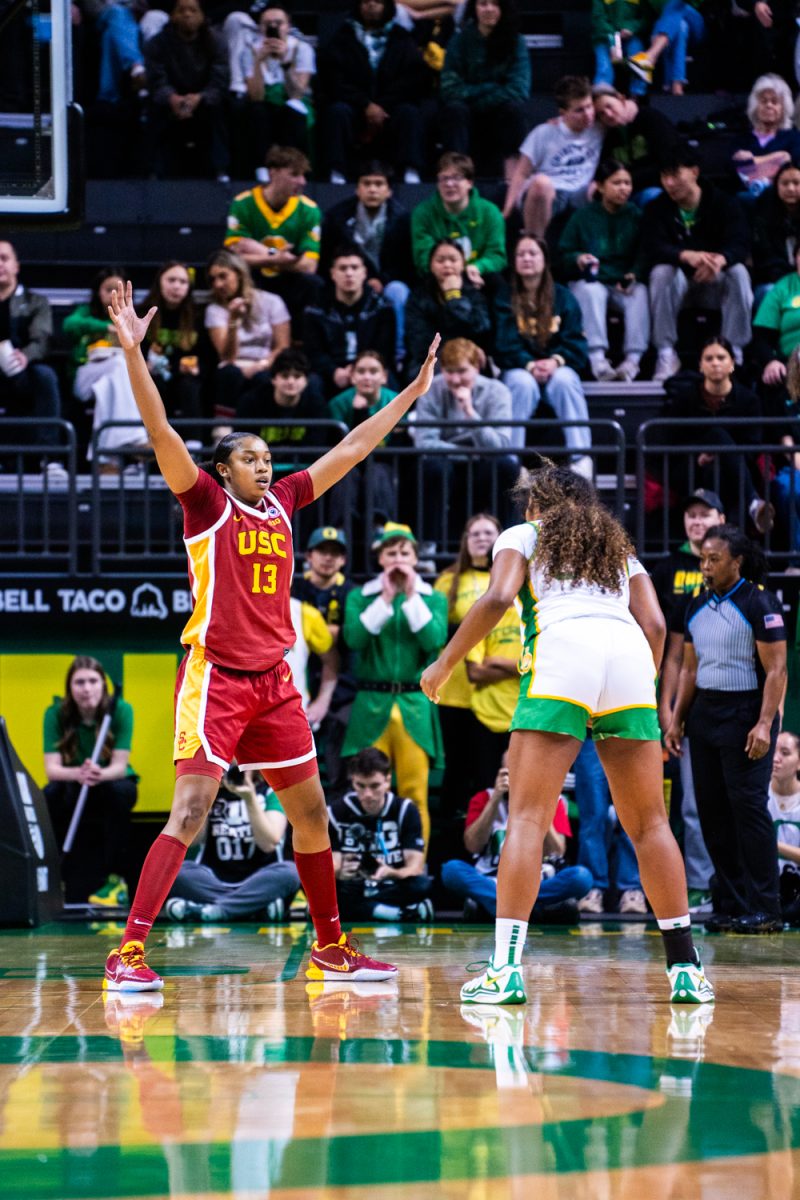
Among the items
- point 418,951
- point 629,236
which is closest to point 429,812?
point 418,951

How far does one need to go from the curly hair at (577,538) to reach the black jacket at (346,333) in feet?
23.4

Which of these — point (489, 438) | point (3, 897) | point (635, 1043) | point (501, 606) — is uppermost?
point (489, 438)

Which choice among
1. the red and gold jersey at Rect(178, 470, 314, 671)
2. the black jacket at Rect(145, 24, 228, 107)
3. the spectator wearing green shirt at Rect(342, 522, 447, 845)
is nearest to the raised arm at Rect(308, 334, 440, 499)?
the red and gold jersey at Rect(178, 470, 314, 671)

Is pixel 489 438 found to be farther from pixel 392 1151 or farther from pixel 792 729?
pixel 392 1151

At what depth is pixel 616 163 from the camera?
46.0 feet

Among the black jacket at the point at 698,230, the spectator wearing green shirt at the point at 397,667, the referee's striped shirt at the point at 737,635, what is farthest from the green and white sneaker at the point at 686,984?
the black jacket at the point at 698,230

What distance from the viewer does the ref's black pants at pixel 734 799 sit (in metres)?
8.77

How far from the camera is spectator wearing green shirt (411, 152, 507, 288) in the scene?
1354cm

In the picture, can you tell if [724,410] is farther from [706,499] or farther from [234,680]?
[234,680]

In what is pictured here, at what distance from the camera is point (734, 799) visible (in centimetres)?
884

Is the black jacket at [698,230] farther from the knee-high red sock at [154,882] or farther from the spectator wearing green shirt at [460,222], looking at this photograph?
the knee-high red sock at [154,882]

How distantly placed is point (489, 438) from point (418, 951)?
5058mm

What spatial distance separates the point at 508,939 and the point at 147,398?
2.29 meters

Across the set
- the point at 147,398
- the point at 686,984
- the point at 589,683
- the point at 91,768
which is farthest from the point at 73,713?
the point at 686,984
